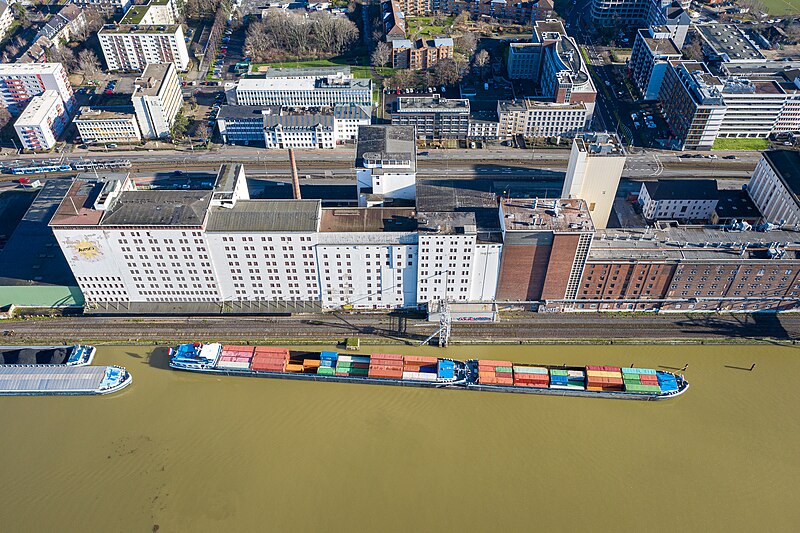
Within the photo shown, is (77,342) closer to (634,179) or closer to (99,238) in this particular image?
(99,238)

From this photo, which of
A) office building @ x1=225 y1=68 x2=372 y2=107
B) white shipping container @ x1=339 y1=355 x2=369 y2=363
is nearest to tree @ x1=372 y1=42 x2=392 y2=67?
office building @ x1=225 y1=68 x2=372 y2=107

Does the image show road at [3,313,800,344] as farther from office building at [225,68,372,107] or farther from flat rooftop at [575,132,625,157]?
office building at [225,68,372,107]

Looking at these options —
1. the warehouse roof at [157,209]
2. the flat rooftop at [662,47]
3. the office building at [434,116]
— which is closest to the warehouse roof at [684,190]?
the office building at [434,116]

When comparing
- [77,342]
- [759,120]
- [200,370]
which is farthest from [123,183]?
[759,120]

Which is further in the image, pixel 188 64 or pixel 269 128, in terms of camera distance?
pixel 188 64

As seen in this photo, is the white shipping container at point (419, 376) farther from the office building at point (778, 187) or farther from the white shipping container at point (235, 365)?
the office building at point (778, 187)

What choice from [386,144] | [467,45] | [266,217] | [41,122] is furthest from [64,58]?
[467,45]

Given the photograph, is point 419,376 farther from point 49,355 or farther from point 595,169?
point 49,355

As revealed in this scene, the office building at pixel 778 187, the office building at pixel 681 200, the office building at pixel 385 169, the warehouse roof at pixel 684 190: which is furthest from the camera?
the office building at pixel 681 200
